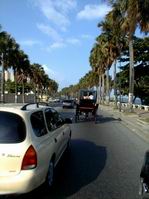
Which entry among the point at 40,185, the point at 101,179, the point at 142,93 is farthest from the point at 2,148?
the point at 142,93

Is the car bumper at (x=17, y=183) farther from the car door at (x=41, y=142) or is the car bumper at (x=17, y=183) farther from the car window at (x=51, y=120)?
the car window at (x=51, y=120)

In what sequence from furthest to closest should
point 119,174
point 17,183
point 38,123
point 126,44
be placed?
1. point 126,44
2. point 119,174
3. point 38,123
4. point 17,183

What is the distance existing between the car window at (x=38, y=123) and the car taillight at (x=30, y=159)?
510 mm

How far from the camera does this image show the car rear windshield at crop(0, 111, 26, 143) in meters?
6.97

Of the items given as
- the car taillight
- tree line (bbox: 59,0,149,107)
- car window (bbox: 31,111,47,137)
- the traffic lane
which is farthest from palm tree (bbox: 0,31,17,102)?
the car taillight

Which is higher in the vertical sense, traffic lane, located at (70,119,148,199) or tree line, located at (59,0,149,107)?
tree line, located at (59,0,149,107)

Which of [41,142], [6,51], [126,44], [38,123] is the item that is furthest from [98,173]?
[6,51]

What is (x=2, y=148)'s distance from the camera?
267 inches

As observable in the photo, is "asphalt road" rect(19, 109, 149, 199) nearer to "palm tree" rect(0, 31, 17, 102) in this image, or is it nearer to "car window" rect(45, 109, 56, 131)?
"car window" rect(45, 109, 56, 131)

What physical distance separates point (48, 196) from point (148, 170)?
2.17 meters

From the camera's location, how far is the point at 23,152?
6.81 meters

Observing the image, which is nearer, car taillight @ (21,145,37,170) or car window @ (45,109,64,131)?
car taillight @ (21,145,37,170)

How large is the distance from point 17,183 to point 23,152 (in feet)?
1.64

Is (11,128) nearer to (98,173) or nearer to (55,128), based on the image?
(55,128)
